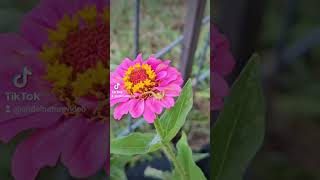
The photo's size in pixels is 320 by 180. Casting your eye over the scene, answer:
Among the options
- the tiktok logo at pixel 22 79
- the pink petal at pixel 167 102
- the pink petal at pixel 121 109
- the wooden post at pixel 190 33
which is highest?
the wooden post at pixel 190 33

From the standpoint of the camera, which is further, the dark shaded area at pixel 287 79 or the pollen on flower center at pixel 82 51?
the dark shaded area at pixel 287 79

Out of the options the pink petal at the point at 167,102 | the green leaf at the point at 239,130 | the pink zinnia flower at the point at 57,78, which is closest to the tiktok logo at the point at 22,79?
the pink zinnia flower at the point at 57,78

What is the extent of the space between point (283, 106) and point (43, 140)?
1.47 ft

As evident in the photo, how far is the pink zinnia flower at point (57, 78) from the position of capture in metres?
0.73

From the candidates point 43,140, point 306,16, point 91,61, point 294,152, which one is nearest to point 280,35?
point 306,16

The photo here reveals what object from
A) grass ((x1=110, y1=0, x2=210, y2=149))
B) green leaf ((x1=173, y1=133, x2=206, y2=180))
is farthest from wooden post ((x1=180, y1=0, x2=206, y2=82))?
green leaf ((x1=173, y1=133, x2=206, y2=180))

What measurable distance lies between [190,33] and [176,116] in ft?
0.47

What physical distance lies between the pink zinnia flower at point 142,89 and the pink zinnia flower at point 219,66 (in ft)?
0.22

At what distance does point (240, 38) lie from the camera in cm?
83

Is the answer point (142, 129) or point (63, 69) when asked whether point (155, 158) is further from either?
point (63, 69)

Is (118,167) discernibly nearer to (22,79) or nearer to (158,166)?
(158,166)

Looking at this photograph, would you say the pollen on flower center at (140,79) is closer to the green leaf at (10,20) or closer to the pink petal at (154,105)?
the pink petal at (154,105)

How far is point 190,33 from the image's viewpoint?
797 mm

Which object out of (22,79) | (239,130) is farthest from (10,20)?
(239,130)
